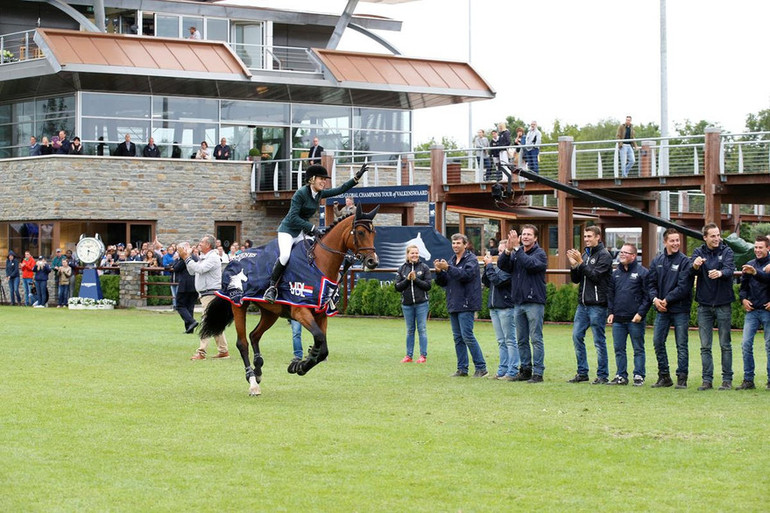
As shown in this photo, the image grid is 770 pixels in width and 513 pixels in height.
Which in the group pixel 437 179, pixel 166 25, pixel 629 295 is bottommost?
pixel 629 295

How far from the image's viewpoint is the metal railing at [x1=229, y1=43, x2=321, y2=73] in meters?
42.8

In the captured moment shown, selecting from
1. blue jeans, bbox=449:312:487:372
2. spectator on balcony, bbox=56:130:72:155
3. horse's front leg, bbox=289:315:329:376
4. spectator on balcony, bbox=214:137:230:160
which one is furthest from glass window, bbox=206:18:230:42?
horse's front leg, bbox=289:315:329:376

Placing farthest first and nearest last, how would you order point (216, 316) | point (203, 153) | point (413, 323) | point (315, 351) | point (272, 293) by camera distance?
point (203, 153)
point (413, 323)
point (216, 316)
point (272, 293)
point (315, 351)

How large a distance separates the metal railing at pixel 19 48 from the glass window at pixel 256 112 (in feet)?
22.7

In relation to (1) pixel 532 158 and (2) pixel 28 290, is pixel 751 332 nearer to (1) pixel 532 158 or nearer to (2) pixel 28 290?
(1) pixel 532 158

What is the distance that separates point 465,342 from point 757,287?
4027 mm

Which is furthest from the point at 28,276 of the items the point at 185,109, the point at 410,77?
the point at 410,77

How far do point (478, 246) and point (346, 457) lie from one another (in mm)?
36728

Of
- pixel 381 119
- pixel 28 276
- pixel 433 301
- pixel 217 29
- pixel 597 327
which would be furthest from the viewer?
pixel 217 29

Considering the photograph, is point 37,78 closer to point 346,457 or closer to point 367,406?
point 367,406

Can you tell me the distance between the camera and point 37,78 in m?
38.8

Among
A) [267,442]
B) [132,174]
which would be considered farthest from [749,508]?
[132,174]

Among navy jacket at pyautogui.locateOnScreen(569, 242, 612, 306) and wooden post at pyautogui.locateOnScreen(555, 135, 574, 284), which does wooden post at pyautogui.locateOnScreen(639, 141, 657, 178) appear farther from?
navy jacket at pyautogui.locateOnScreen(569, 242, 612, 306)

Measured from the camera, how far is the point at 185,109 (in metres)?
40.3
